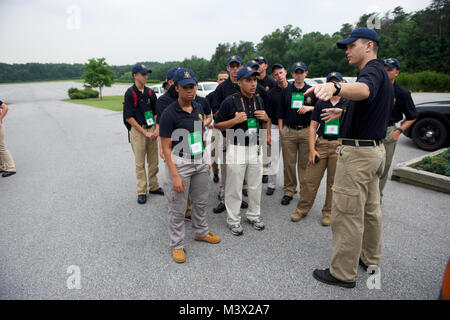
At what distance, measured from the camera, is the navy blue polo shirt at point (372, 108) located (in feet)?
6.19

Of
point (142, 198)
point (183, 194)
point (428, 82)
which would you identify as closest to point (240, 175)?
point (183, 194)

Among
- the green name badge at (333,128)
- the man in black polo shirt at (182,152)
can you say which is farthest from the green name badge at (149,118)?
the green name badge at (333,128)

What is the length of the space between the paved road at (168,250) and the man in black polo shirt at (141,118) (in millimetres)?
567

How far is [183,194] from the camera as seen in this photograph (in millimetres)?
2924

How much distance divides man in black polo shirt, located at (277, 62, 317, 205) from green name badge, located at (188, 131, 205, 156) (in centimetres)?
179

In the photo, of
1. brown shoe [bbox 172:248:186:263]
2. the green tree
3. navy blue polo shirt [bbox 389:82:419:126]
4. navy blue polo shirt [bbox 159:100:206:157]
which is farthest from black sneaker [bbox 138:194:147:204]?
the green tree

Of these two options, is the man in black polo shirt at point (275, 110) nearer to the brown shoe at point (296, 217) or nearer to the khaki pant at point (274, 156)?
the khaki pant at point (274, 156)

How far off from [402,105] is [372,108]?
2.25 m

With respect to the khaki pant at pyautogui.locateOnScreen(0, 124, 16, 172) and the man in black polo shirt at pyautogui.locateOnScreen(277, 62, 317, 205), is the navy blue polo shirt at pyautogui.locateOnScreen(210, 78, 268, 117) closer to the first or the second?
the man in black polo shirt at pyautogui.locateOnScreen(277, 62, 317, 205)

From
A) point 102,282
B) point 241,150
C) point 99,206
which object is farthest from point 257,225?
point 99,206

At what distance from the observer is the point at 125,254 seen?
3.04m

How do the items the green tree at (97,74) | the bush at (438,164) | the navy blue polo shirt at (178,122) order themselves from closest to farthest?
the navy blue polo shirt at (178,122) < the bush at (438,164) < the green tree at (97,74)
